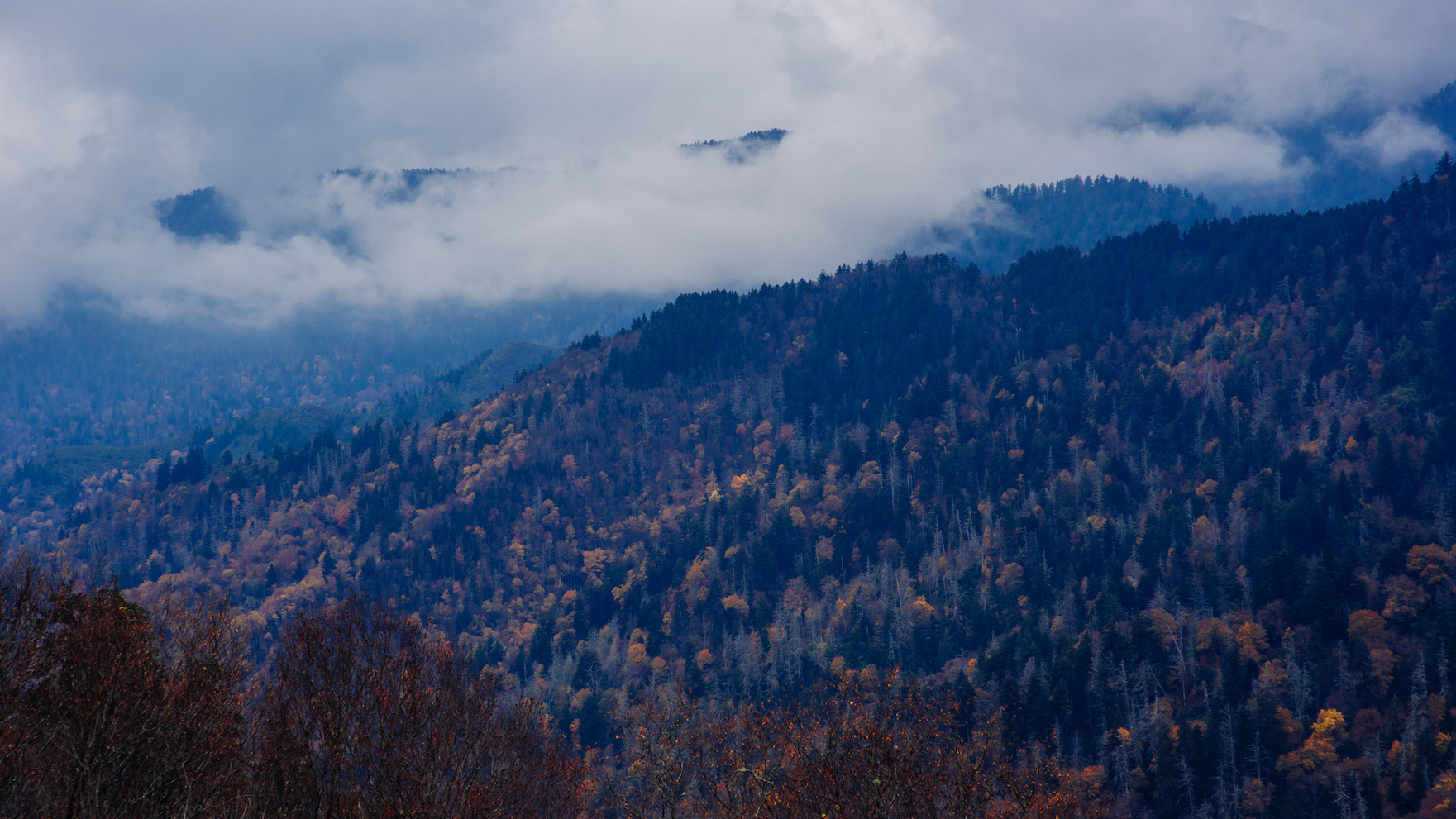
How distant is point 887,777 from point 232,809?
29588 millimetres

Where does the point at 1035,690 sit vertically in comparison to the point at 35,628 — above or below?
below

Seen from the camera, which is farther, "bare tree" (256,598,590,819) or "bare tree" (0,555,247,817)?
"bare tree" (256,598,590,819)

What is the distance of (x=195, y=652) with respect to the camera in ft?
143

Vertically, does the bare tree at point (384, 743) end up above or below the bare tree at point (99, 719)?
below

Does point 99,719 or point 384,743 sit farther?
point 384,743

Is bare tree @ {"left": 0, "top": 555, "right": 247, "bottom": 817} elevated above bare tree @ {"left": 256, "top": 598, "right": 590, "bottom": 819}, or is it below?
above

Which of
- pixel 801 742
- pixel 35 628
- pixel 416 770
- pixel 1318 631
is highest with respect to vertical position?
pixel 35 628

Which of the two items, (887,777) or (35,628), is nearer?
(35,628)

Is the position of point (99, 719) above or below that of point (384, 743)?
above

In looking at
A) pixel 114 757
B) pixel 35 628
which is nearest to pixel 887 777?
pixel 114 757

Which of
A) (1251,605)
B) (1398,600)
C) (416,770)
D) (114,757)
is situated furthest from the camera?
(1251,605)

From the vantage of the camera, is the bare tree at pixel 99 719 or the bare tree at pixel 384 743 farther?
the bare tree at pixel 384 743

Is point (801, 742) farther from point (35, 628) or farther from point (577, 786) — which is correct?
point (35, 628)

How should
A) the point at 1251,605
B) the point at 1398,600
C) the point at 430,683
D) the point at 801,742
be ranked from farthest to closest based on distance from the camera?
the point at 1251,605 < the point at 1398,600 < the point at 430,683 < the point at 801,742
